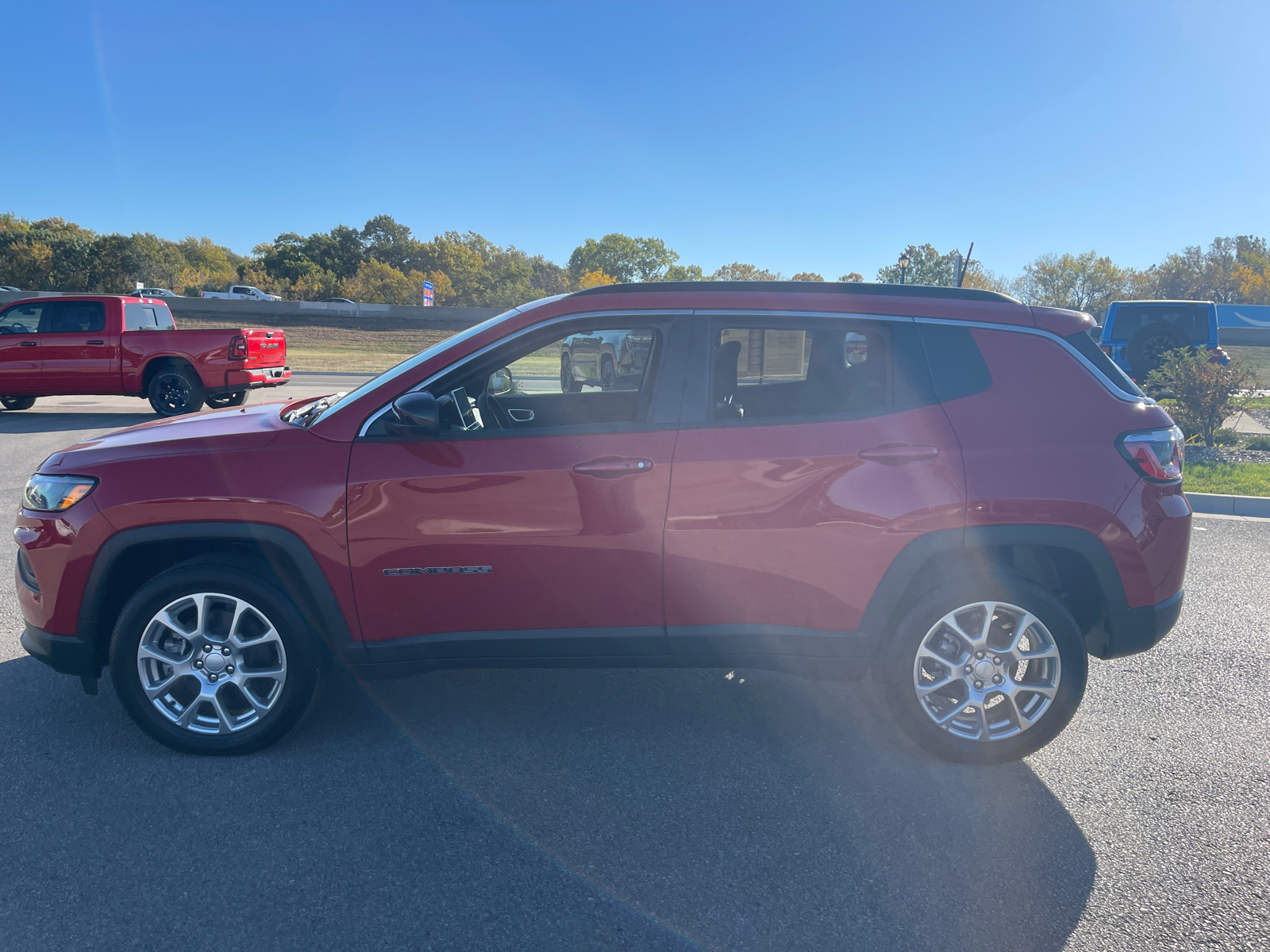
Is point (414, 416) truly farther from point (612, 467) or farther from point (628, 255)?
point (628, 255)

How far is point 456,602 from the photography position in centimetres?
310

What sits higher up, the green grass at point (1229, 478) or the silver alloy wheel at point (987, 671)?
the green grass at point (1229, 478)

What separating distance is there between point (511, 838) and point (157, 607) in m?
1.65

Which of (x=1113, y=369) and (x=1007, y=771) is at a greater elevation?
(x=1113, y=369)

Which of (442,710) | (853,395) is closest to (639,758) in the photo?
(442,710)

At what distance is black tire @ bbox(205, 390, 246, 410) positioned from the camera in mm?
12945

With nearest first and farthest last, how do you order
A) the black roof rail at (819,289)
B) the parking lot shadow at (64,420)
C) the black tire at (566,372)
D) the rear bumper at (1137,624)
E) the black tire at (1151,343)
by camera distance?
1. the rear bumper at (1137,624)
2. the black roof rail at (819,289)
3. the black tire at (566,372)
4. the parking lot shadow at (64,420)
5. the black tire at (1151,343)

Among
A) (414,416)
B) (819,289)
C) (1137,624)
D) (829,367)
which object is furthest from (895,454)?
(414,416)

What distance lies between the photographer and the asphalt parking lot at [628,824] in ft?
7.65

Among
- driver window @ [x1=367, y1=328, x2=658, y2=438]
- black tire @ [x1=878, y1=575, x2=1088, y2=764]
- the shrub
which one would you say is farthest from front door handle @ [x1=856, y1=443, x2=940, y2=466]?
the shrub

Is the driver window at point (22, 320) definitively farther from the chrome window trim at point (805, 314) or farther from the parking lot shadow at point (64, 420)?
the chrome window trim at point (805, 314)

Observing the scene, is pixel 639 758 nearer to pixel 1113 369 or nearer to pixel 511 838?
pixel 511 838

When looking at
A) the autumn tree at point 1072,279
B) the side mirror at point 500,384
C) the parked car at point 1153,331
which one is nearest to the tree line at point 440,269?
the autumn tree at point 1072,279

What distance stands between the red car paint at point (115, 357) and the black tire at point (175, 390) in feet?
0.49
